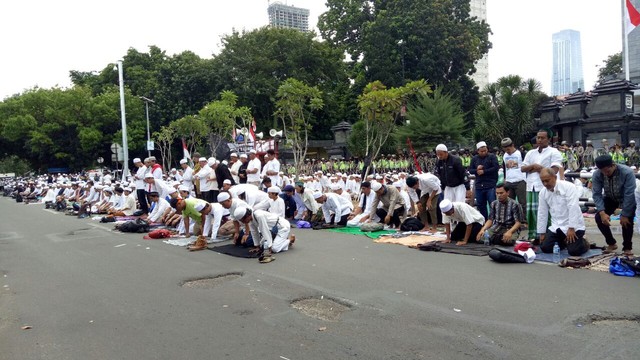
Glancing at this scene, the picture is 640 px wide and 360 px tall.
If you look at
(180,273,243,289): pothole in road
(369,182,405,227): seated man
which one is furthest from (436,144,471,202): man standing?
(180,273,243,289): pothole in road

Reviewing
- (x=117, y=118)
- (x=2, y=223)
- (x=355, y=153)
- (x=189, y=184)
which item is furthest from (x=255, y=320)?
(x=117, y=118)

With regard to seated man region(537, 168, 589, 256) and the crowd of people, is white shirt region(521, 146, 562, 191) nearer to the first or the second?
the crowd of people

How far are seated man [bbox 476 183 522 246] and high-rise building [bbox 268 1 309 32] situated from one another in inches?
3538

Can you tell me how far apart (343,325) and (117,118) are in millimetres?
39282

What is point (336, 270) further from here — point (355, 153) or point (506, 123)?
point (355, 153)

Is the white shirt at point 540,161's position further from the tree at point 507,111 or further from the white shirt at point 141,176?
the tree at point 507,111

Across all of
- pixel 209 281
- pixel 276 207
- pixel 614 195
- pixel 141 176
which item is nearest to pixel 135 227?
pixel 141 176

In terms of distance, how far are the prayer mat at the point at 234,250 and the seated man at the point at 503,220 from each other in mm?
4008

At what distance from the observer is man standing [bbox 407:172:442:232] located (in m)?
9.73

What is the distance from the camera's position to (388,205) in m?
10.8

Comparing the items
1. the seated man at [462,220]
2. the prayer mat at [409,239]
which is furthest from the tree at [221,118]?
the seated man at [462,220]

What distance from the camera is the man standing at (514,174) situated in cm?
925

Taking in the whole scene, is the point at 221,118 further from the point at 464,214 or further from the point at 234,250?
the point at 464,214

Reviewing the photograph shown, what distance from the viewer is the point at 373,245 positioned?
8828 mm
